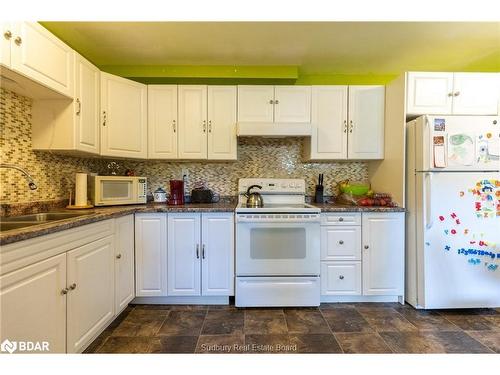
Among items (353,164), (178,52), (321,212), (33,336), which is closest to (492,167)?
(353,164)

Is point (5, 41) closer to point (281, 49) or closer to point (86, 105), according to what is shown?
point (86, 105)

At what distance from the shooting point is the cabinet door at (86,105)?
191cm

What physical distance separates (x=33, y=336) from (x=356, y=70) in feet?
11.3

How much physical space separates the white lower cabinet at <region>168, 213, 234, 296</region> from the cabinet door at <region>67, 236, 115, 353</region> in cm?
51

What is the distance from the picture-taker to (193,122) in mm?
2512

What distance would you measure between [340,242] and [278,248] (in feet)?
1.92

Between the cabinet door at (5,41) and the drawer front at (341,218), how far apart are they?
2384mm

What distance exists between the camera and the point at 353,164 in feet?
9.34

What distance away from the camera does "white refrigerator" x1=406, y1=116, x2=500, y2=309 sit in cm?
197

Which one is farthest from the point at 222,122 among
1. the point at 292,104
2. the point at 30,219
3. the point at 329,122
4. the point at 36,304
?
the point at 36,304

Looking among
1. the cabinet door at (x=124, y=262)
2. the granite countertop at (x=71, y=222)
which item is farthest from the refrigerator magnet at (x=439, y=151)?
the cabinet door at (x=124, y=262)

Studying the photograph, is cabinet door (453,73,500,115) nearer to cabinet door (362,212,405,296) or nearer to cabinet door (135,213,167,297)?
cabinet door (362,212,405,296)

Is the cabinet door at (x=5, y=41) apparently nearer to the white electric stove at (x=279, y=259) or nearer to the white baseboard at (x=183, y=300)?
the white electric stove at (x=279, y=259)

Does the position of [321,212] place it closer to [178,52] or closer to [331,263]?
[331,263]
